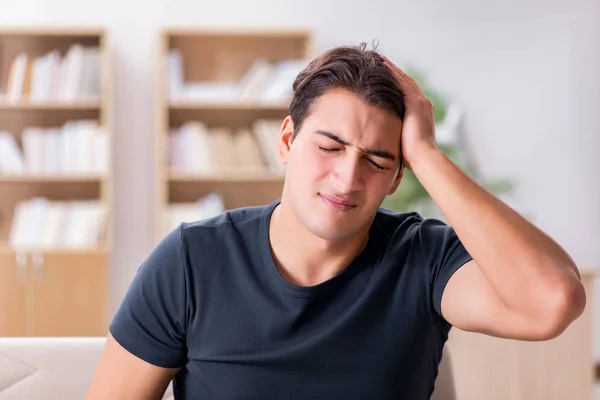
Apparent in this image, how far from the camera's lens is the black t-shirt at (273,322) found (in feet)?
4.36

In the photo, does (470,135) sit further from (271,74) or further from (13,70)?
(13,70)

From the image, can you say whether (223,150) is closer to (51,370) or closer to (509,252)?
(51,370)

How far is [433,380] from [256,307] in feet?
1.11

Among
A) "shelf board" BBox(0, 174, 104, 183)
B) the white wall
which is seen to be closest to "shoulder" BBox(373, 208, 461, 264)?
"shelf board" BBox(0, 174, 104, 183)

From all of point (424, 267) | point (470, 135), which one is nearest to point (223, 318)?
point (424, 267)

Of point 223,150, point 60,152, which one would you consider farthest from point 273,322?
point 60,152

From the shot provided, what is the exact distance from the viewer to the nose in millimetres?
1298

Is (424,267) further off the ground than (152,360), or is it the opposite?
(424,267)

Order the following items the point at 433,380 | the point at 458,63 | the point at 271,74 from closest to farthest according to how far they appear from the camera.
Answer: the point at 433,380 → the point at 271,74 → the point at 458,63

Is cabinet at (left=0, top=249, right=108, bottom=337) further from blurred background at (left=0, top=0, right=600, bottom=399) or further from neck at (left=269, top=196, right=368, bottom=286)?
neck at (left=269, top=196, right=368, bottom=286)

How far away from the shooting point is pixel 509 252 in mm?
1267

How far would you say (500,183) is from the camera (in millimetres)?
4789

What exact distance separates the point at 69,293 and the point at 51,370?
301cm

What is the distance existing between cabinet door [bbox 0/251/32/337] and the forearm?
3.47 meters
